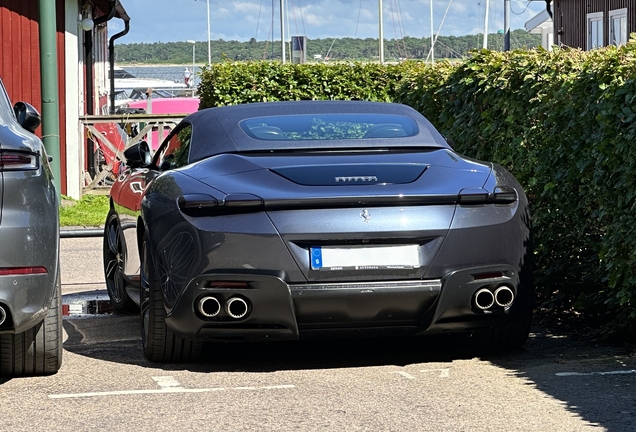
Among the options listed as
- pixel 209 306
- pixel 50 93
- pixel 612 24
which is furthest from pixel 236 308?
pixel 612 24

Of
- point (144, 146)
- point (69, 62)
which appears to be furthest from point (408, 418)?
point (69, 62)

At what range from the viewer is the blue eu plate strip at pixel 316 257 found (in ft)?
19.2

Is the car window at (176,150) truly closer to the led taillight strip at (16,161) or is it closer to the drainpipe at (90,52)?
the led taillight strip at (16,161)

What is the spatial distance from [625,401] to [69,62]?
15.3 m

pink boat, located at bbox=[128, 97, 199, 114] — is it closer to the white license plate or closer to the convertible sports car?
the convertible sports car

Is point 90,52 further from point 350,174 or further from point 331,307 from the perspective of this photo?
point 331,307

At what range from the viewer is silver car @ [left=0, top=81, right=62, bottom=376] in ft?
18.2

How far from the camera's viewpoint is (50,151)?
1417cm

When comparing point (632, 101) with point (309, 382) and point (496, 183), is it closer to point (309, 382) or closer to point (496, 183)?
point (496, 183)

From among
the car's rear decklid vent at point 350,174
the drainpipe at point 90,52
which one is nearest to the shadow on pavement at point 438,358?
the car's rear decklid vent at point 350,174

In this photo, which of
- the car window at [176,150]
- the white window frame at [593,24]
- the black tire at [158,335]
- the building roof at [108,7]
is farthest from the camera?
the white window frame at [593,24]

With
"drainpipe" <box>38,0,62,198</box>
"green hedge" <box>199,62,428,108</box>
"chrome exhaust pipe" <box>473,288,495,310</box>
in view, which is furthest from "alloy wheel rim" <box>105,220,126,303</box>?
"green hedge" <box>199,62,428,108</box>

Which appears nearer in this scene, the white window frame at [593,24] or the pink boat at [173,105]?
the white window frame at [593,24]

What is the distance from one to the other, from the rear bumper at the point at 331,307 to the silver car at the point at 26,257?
0.65 metres
